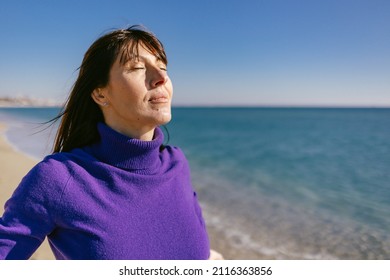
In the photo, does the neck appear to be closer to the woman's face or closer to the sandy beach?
the woman's face

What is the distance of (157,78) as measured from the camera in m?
1.44

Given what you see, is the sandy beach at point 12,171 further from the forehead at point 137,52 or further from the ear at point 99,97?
the forehead at point 137,52

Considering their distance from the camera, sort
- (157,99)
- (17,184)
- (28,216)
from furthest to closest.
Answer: (17,184) < (157,99) < (28,216)

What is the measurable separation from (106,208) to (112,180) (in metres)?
0.12

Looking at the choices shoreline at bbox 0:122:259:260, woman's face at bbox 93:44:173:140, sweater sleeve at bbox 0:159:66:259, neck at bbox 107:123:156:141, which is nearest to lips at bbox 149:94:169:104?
woman's face at bbox 93:44:173:140

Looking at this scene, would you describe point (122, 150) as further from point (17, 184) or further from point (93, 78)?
point (17, 184)

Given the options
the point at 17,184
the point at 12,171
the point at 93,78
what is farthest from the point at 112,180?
the point at 12,171

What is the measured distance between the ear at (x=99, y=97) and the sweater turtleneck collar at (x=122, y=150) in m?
0.10

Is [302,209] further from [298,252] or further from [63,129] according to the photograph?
[63,129]

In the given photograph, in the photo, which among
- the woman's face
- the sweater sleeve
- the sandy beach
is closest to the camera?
the sweater sleeve

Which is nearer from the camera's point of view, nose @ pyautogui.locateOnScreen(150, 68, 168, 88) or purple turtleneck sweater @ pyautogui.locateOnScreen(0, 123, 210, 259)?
purple turtleneck sweater @ pyautogui.locateOnScreen(0, 123, 210, 259)

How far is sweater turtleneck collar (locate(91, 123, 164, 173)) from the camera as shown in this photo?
57.4 inches

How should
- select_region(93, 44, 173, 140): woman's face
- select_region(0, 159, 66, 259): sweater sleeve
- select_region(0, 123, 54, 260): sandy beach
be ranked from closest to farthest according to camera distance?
select_region(0, 159, 66, 259): sweater sleeve
select_region(93, 44, 173, 140): woman's face
select_region(0, 123, 54, 260): sandy beach

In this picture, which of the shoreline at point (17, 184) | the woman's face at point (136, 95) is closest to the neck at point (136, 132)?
the woman's face at point (136, 95)
